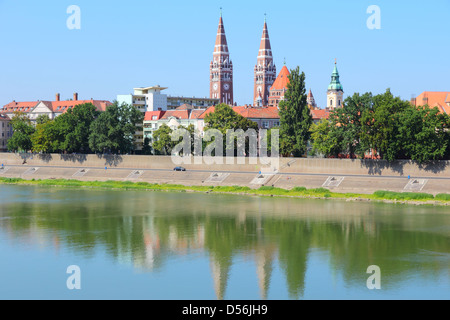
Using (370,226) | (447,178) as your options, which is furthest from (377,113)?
(370,226)

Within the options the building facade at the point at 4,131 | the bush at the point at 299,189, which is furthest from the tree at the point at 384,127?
the building facade at the point at 4,131

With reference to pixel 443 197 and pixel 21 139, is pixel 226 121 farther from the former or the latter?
pixel 21 139

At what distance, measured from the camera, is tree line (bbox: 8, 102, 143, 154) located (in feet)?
334

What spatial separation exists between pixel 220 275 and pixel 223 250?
22.5 ft

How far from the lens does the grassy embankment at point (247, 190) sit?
69125mm

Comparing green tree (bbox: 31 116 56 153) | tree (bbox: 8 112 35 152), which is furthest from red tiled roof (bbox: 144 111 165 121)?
green tree (bbox: 31 116 56 153)

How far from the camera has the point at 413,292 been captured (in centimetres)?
3425

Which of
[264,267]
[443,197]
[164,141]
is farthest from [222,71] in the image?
[264,267]

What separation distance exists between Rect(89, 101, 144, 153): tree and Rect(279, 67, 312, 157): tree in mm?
27183

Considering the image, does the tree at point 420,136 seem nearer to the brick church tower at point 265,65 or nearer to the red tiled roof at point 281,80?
the red tiled roof at point 281,80
